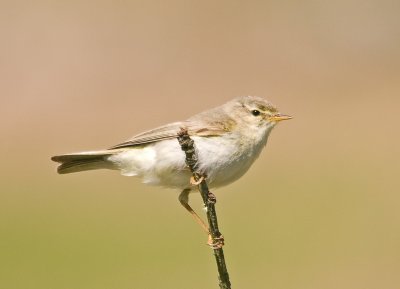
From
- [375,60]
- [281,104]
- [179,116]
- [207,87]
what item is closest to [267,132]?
[179,116]

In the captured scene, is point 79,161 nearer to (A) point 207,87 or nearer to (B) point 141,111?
(B) point 141,111

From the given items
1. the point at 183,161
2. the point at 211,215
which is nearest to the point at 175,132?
the point at 183,161

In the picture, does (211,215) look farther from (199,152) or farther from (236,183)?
(236,183)

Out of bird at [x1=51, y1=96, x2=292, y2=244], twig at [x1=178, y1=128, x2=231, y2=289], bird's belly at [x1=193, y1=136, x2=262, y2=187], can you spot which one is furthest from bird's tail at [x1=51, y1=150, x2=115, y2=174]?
twig at [x1=178, y1=128, x2=231, y2=289]

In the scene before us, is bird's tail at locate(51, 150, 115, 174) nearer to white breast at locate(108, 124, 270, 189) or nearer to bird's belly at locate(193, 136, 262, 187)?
white breast at locate(108, 124, 270, 189)

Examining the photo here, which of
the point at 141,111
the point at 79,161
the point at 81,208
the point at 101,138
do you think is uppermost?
the point at 141,111

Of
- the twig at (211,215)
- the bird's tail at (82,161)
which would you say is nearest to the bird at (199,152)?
the bird's tail at (82,161)

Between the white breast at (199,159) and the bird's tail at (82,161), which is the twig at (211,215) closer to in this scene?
the white breast at (199,159)
